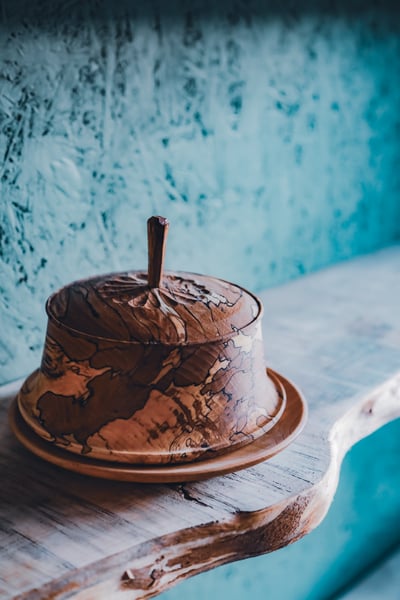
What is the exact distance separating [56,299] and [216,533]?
345 mm

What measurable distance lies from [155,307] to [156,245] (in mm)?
81

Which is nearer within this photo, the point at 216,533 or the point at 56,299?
the point at 216,533

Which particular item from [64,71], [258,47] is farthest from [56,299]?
[258,47]

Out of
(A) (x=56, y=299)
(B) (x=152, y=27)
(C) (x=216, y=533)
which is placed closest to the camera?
(C) (x=216, y=533)

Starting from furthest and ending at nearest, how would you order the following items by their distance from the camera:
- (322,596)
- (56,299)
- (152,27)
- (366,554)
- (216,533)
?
(366,554) < (322,596) < (152,27) < (56,299) < (216,533)

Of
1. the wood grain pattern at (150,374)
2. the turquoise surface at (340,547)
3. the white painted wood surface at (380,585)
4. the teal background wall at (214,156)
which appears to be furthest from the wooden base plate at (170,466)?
the white painted wood surface at (380,585)

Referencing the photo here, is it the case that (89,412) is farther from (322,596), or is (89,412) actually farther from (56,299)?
(322,596)

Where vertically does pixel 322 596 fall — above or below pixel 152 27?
below

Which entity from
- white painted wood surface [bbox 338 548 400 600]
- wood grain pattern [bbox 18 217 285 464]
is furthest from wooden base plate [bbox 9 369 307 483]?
white painted wood surface [bbox 338 548 400 600]

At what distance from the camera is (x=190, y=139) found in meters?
1.33

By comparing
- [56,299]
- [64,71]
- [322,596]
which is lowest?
[322,596]

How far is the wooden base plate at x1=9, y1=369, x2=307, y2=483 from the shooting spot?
0.81 metres

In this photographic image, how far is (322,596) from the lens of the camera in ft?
6.04

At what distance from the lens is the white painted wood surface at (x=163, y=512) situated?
0.73 meters
